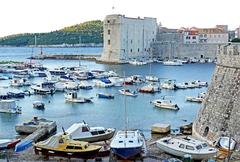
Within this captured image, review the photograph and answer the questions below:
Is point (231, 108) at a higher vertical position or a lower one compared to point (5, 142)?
higher

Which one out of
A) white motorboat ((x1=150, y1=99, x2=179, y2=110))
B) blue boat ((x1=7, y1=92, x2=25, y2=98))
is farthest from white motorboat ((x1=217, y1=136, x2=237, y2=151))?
blue boat ((x1=7, y1=92, x2=25, y2=98))

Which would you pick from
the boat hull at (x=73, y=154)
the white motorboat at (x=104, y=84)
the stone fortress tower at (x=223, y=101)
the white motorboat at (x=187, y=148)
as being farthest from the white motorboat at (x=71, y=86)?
the white motorboat at (x=187, y=148)

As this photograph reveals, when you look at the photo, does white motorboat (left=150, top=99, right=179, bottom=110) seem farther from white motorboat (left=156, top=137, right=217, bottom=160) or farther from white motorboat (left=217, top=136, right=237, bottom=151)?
white motorboat (left=217, top=136, right=237, bottom=151)

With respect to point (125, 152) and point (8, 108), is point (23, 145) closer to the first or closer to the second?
point (125, 152)

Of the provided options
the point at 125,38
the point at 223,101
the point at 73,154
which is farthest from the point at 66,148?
the point at 125,38

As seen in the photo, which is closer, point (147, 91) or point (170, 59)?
point (147, 91)

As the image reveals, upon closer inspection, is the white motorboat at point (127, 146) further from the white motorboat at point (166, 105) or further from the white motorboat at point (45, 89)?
the white motorboat at point (45, 89)

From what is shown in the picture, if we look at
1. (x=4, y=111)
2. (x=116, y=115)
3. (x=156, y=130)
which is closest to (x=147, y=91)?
(x=116, y=115)

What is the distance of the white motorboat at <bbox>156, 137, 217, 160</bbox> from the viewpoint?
53.6 ft

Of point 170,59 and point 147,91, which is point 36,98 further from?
point 170,59

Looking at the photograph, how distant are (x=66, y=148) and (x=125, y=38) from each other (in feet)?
218

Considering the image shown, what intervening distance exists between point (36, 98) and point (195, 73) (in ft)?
102

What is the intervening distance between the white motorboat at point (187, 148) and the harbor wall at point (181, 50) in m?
70.2

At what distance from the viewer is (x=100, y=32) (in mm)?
182500
